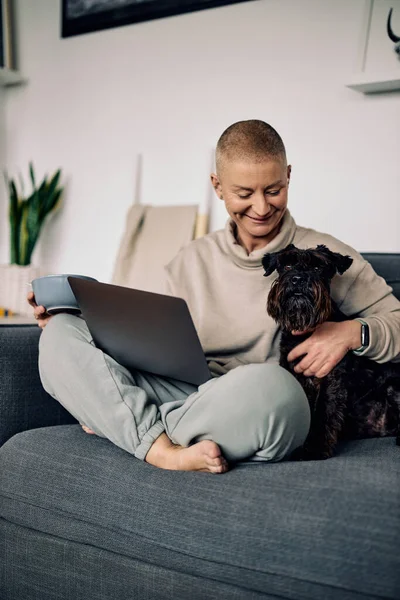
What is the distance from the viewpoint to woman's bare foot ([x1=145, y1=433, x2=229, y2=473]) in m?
1.33

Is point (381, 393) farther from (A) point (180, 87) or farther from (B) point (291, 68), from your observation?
(A) point (180, 87)

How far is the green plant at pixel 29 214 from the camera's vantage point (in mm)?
3516

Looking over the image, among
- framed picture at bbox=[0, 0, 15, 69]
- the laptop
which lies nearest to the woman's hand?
the laptop

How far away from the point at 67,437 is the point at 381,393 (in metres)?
0.78

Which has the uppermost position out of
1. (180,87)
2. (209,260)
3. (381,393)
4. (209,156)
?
(180,87)

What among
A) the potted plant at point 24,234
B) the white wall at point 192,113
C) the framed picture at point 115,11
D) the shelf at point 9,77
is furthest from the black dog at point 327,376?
the shelf at point 9,77

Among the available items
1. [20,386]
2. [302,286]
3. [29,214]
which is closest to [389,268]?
[302,286]

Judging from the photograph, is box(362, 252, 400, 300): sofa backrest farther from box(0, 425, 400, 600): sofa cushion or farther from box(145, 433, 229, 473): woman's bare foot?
box(145, 433, 229, 473): woman's bare foot

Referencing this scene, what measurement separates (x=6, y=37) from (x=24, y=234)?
1.11 meters

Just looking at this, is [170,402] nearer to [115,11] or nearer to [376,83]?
[376,83]

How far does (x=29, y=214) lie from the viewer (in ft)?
11.6

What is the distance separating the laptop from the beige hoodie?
0.79 feet

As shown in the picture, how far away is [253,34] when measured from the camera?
2.94 m

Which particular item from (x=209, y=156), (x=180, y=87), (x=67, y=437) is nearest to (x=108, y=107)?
(x=180, y=87)
